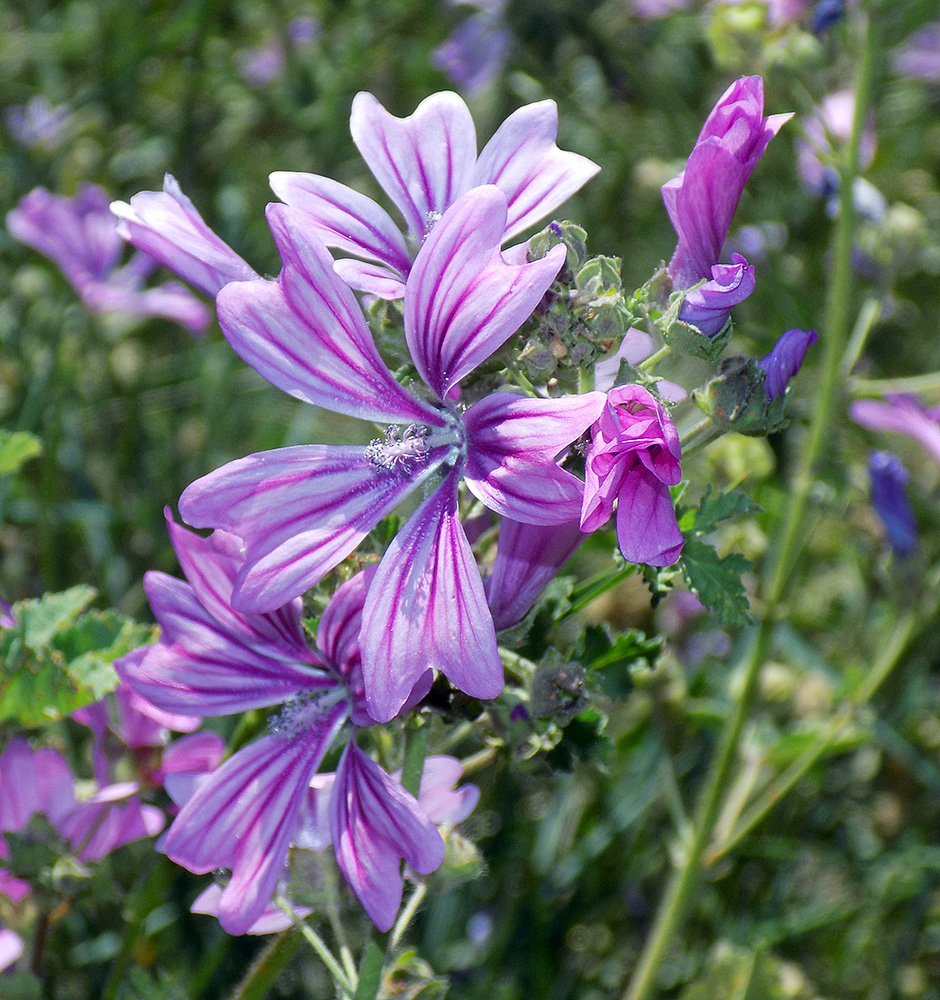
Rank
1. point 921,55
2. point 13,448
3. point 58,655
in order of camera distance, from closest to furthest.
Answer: point 58,655, point 13,448, point 921,55

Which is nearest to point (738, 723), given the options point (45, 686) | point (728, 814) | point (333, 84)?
point (728, 814)

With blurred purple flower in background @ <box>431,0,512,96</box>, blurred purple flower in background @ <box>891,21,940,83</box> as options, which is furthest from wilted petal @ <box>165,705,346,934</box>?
blurred purple flower in background @ <box>891,21,940,83</box>

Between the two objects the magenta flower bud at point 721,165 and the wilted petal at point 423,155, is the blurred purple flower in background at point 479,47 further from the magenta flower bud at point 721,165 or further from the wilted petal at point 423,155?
the magenta flower bud at point 721,165

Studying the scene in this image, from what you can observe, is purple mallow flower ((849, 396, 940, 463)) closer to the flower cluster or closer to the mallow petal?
the flower cluster

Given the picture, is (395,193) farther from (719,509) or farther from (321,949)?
(321,949)

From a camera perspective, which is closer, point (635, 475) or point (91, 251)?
point (635, 475)

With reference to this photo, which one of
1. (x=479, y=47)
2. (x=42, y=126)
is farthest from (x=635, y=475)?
(x=479, y=47)
